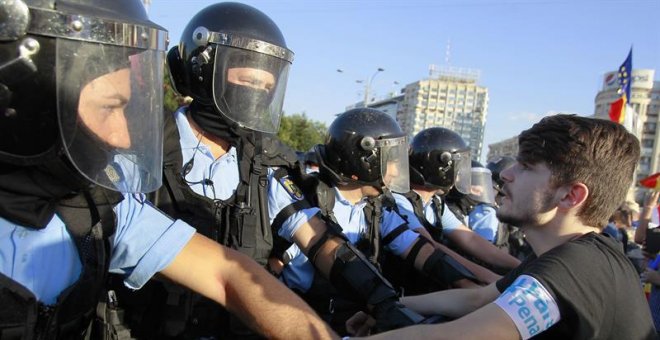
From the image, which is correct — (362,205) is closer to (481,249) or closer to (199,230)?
(481,249)

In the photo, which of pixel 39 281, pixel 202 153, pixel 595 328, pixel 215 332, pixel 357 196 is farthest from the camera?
pixel 357 196

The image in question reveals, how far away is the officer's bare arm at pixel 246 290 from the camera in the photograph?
169cm

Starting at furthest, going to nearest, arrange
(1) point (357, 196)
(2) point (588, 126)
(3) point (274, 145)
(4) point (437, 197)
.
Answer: (4) point (437, 197)
(1) point (357, 196)
(3) point (274, 145)
(2) point (588, 126)

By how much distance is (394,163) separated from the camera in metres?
3.59

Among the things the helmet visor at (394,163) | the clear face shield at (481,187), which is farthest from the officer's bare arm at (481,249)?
the clear face shield at (481,187)

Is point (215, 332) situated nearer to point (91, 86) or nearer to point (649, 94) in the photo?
point (91, 86)

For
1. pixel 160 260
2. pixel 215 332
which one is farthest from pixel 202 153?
pixel 160 260

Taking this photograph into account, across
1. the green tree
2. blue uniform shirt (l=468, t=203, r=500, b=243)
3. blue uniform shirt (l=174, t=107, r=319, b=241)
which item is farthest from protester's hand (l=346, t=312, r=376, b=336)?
the green tree

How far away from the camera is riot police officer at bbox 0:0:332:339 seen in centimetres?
142

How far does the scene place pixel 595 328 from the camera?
1616 mm

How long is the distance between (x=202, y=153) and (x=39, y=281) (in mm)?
1293

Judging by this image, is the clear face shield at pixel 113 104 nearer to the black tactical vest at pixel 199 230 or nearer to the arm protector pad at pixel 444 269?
the black tactical vest at pixel 199 230

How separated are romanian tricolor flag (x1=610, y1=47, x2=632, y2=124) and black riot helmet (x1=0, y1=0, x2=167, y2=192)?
11.9 metres

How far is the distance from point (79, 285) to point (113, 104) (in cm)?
54
